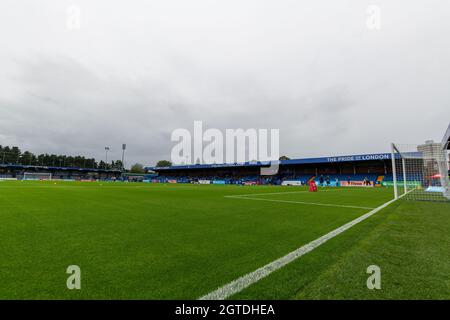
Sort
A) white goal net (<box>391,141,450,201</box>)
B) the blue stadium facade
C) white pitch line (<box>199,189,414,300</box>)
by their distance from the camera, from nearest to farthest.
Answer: white pitch line (<box>199,189,414,300</box>), white goal net (<box>391,141,450,201</box>), the blue stadium facade

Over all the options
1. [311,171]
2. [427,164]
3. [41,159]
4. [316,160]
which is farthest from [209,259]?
[41,159]

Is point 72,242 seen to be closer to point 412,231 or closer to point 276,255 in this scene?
point 276,255

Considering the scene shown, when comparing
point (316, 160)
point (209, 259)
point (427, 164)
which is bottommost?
point (209, 259)

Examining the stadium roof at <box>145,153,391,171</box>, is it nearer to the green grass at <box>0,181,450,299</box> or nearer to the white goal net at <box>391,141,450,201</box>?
the white goal net at <box>391,141,450,201</box>

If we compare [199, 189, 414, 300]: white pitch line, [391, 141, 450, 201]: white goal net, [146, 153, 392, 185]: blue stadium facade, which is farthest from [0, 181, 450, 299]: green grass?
[146, 153, 392, 185]: blue stadium facade

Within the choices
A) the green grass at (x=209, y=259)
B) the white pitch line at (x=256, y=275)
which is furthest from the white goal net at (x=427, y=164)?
the white pitch line at (x=256, y=275)

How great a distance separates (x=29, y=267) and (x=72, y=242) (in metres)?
1.09

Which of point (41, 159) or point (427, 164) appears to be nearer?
point (427, 164)

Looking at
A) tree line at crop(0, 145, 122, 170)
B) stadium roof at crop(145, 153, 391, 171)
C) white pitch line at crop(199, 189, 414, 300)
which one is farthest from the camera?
tree line at crop(0, 145, 122, 170)

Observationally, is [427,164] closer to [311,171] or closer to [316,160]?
[316,160]

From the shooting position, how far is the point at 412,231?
4.36 metres

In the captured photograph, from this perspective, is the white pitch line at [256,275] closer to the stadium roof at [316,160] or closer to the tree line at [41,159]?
the stadium roof at [316,160]

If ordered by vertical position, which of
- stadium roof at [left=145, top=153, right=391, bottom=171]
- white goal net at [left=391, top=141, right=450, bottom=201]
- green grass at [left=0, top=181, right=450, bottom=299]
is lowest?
green grass at [left=0, top=181, right=450, bottom=299]
